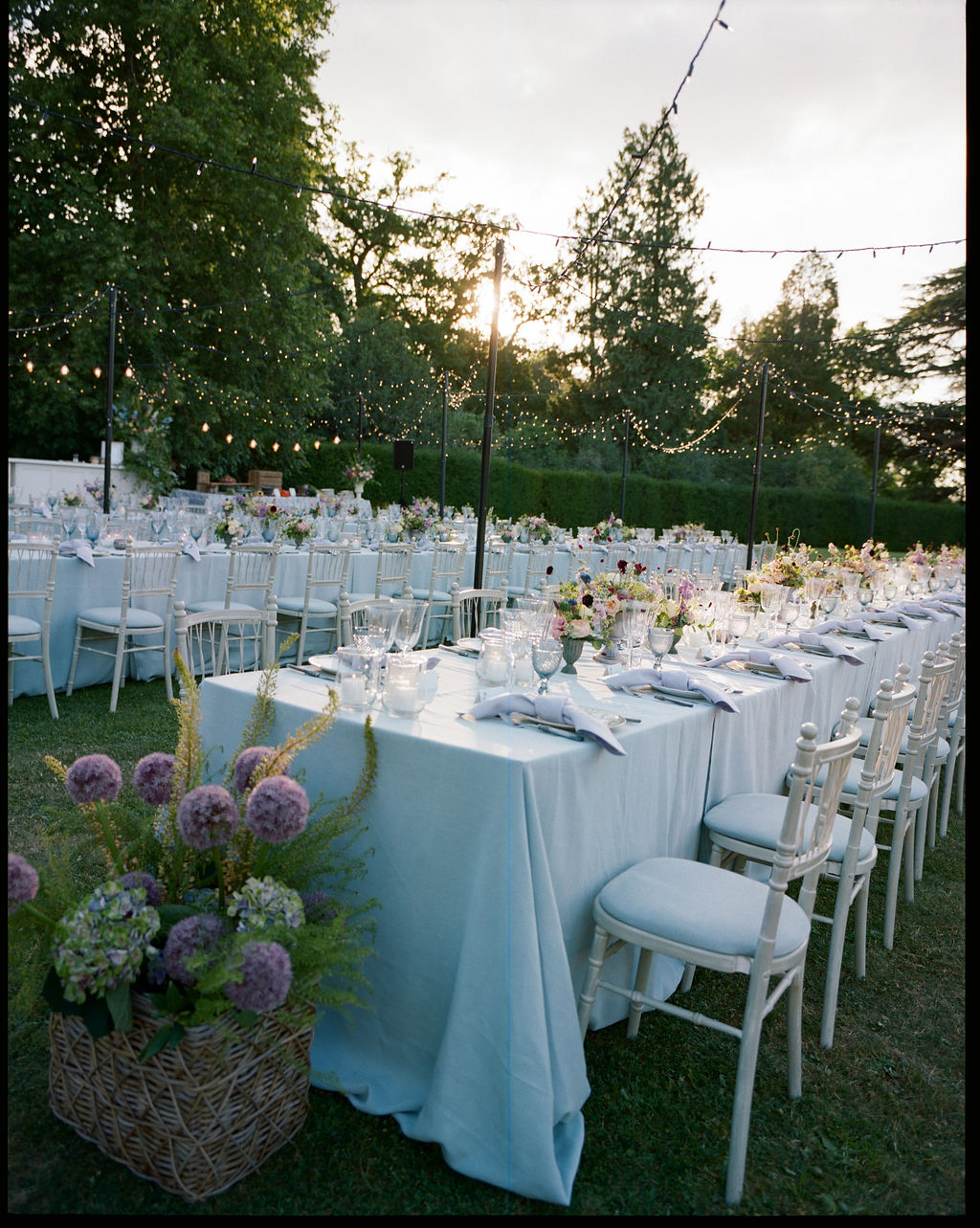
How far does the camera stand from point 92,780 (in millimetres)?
1844

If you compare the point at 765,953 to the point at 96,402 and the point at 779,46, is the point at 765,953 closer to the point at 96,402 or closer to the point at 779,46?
the point at 779,46

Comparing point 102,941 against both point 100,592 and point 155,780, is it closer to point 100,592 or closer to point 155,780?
point 155,780

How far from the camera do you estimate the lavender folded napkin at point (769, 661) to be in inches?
130

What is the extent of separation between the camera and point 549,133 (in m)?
3.09

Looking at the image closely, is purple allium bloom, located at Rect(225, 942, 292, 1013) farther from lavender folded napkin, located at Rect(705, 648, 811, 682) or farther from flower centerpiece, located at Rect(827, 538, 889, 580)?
flower centerpiece, located at Rect(827, 538, 889, 580)

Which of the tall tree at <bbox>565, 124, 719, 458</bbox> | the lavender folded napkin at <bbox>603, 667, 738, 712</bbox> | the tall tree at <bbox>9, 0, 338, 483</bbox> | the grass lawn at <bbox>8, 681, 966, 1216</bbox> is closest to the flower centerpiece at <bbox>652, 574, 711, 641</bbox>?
the lavender folded napkin at <bbox>603, 667, 738, 712</bbox>

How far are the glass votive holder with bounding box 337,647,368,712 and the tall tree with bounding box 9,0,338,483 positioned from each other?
1347cm

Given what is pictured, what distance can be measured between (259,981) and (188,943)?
18 centimetres

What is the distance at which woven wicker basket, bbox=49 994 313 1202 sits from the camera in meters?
1.69

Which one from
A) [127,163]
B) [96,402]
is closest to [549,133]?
[96,402]

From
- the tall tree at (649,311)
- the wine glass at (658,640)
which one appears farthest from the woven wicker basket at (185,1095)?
the tall tree at (649,311)

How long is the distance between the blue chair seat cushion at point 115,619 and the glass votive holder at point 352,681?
10.7ft

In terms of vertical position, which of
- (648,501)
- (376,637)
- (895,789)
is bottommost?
(895,789)

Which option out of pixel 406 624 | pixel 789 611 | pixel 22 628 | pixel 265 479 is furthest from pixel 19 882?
pixel 265 479
